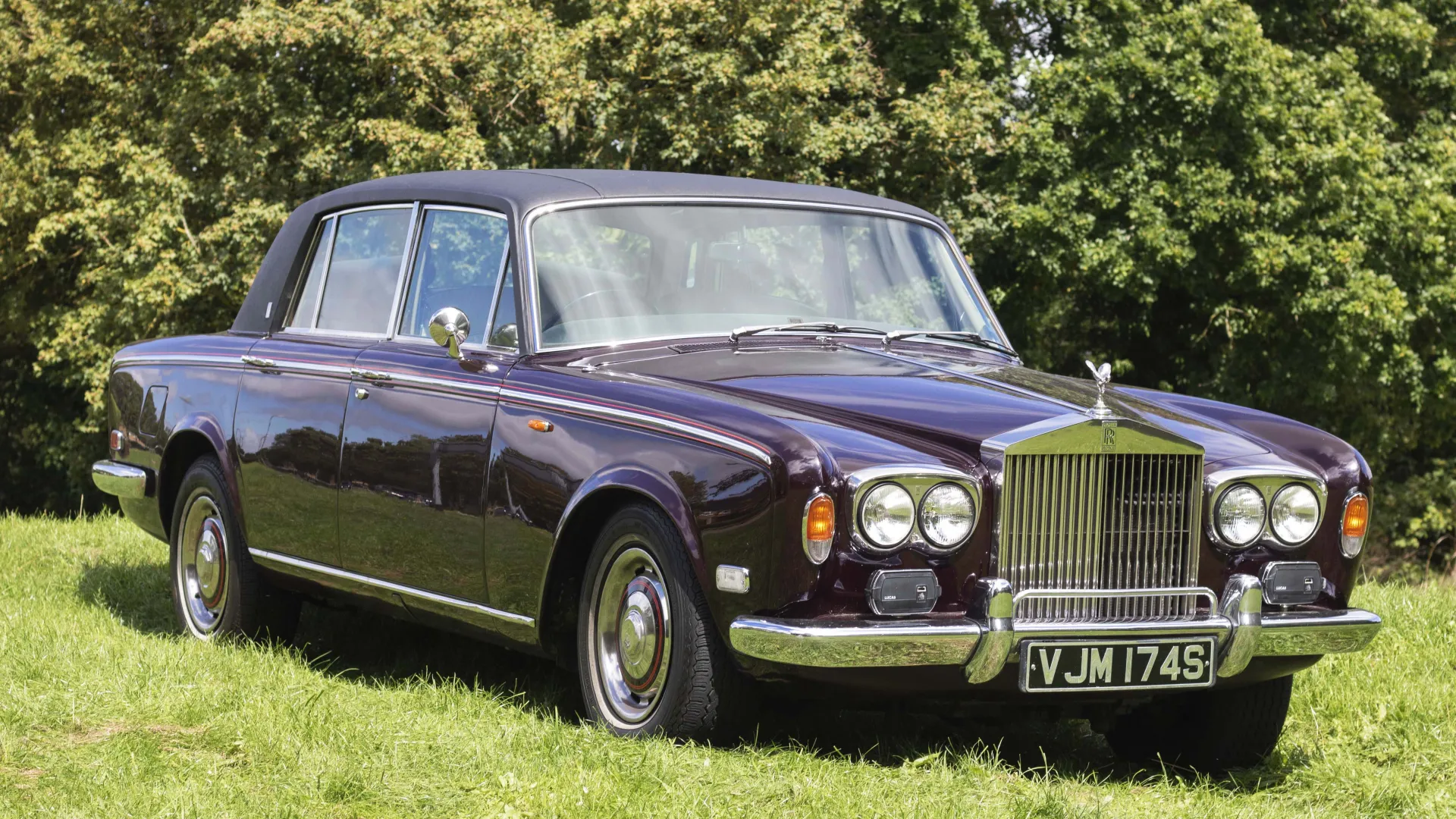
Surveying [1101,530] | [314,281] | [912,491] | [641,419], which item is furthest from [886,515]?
[314,281]

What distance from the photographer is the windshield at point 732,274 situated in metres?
5.59

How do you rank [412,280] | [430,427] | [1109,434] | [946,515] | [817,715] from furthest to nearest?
1. [412,280]
2. [430,427]
3. [817,715]
4. [1109,434]
5. [946,515]

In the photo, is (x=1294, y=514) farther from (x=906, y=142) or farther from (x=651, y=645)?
(x=906, y=142)

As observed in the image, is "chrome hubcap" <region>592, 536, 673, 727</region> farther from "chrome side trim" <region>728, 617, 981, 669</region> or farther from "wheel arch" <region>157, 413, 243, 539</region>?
"wheel arch" <region>157, 413, 243, 539</region>

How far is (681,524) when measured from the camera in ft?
14.8

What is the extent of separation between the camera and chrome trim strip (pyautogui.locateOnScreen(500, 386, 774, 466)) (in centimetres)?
439

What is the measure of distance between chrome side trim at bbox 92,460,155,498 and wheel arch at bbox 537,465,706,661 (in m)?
2.87

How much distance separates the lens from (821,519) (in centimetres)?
425

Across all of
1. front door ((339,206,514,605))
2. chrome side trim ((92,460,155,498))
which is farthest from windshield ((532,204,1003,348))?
chrome side trim ((92,460,155,498))

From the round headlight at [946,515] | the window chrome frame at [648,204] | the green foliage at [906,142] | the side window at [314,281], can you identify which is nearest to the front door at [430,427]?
the window chrome frame at [648,204]

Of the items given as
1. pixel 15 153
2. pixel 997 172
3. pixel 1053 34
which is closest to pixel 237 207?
pixel 15 153

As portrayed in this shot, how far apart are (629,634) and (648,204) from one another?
66.1 inches

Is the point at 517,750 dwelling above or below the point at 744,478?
below

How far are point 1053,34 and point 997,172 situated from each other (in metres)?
4.08
